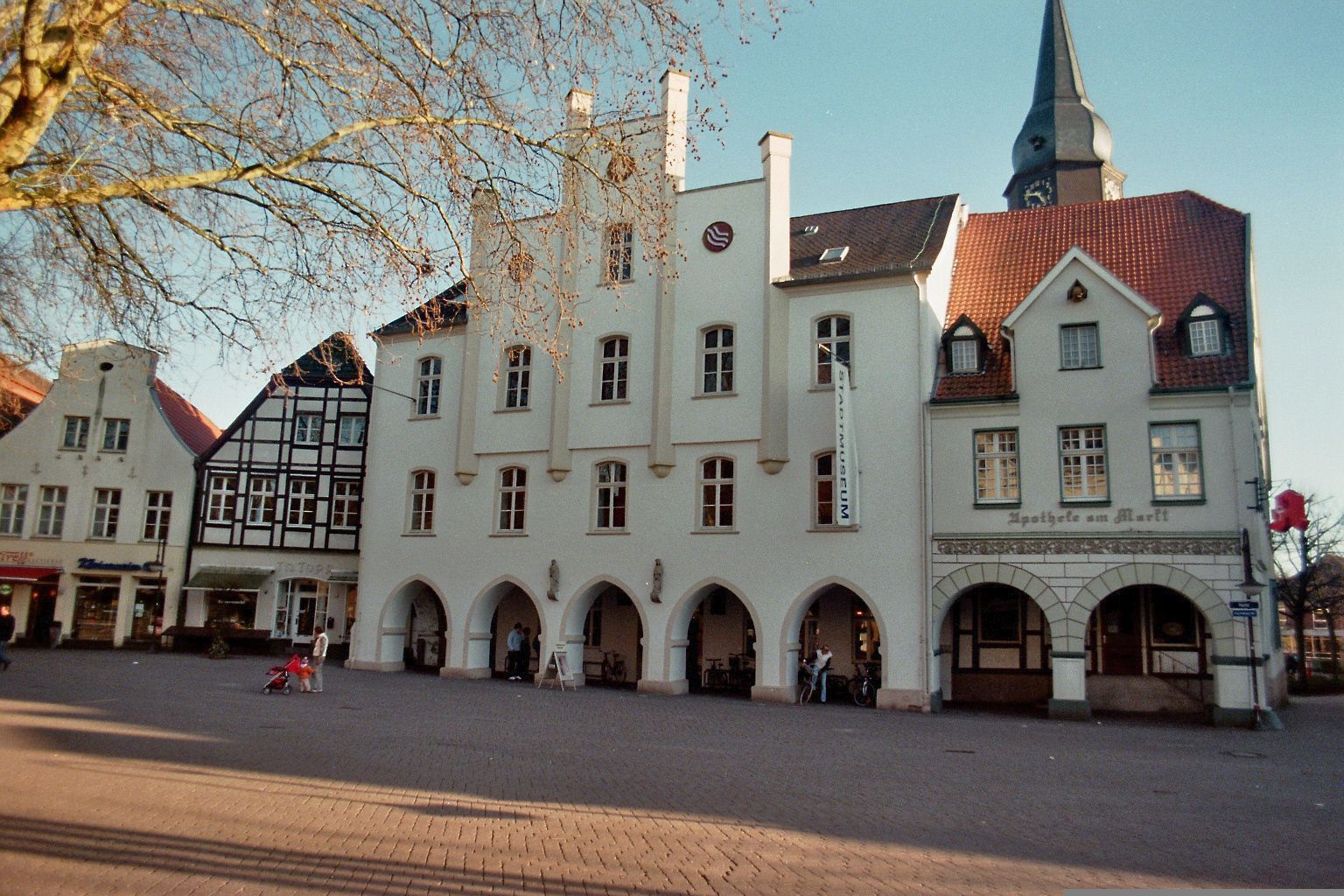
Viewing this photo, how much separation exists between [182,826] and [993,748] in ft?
36.9

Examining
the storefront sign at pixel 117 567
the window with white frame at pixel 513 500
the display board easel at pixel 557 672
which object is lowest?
the display board easel at pixel 557 672

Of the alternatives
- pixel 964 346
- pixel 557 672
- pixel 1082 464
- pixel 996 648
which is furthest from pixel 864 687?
pixel 964 346

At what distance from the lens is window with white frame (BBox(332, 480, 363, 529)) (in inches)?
1337

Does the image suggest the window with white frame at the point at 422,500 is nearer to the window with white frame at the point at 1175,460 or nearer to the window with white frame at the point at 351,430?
the window with white frame at the point at 351,430

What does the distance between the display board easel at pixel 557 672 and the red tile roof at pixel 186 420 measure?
1638 centimetres

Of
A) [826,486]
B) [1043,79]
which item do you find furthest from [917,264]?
[1043,79]

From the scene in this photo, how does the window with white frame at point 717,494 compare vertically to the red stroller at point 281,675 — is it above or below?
above

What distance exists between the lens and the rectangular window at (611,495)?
2586cm

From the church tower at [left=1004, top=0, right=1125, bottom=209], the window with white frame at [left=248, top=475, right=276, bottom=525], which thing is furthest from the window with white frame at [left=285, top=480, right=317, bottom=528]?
the church tower at [left=1004, top=0, right=1125, bottom=209]

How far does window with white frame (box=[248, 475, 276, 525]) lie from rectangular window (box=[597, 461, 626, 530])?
1357cm

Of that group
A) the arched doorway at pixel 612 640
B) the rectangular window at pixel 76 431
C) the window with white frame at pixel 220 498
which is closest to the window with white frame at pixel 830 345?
the arched doorway at pixel 612 640

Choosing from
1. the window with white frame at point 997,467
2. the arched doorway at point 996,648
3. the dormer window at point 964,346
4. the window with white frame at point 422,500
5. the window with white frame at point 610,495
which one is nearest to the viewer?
the window with white frame at point 997,467

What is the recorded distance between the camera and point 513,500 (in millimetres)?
27312

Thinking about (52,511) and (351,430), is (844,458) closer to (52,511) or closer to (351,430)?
(351,430)
